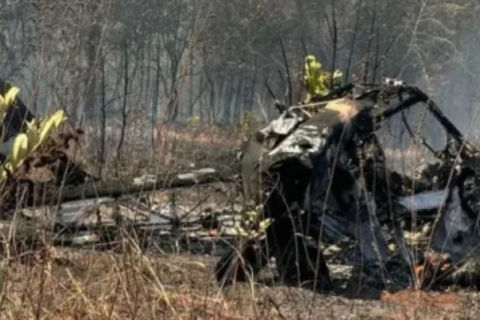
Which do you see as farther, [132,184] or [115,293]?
[132,184]

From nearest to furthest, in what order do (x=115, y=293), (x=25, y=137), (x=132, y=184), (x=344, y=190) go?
(x=25, y=137)
(x=115, y=293)
(x=344, y=190)
(x=132, y=184)

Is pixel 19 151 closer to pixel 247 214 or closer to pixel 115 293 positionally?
pixel 115 293

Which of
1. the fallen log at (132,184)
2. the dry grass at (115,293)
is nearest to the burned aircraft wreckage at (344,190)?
the fallen log at (132,184)

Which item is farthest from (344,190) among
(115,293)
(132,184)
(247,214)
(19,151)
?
(19,151)

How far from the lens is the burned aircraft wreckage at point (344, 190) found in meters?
6.31

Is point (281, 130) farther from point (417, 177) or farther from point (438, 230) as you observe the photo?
point (417, 177)

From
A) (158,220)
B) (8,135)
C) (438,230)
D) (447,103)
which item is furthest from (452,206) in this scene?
(447,103)

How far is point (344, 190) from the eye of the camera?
6629 mm

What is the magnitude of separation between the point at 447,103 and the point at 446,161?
53.5 metres

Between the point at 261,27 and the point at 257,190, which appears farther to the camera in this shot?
the point at 261,27

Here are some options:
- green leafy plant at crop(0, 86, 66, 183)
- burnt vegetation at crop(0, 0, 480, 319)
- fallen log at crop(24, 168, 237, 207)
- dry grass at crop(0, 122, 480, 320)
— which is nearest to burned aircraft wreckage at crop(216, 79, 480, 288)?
burnt vegetation at crop(0, 0, 480, 319)

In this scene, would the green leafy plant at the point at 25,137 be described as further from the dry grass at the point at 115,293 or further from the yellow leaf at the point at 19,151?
the dry grass at the point at 115,293

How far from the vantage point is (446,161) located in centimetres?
826

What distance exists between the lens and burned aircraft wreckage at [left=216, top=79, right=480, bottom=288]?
20.7 feet
